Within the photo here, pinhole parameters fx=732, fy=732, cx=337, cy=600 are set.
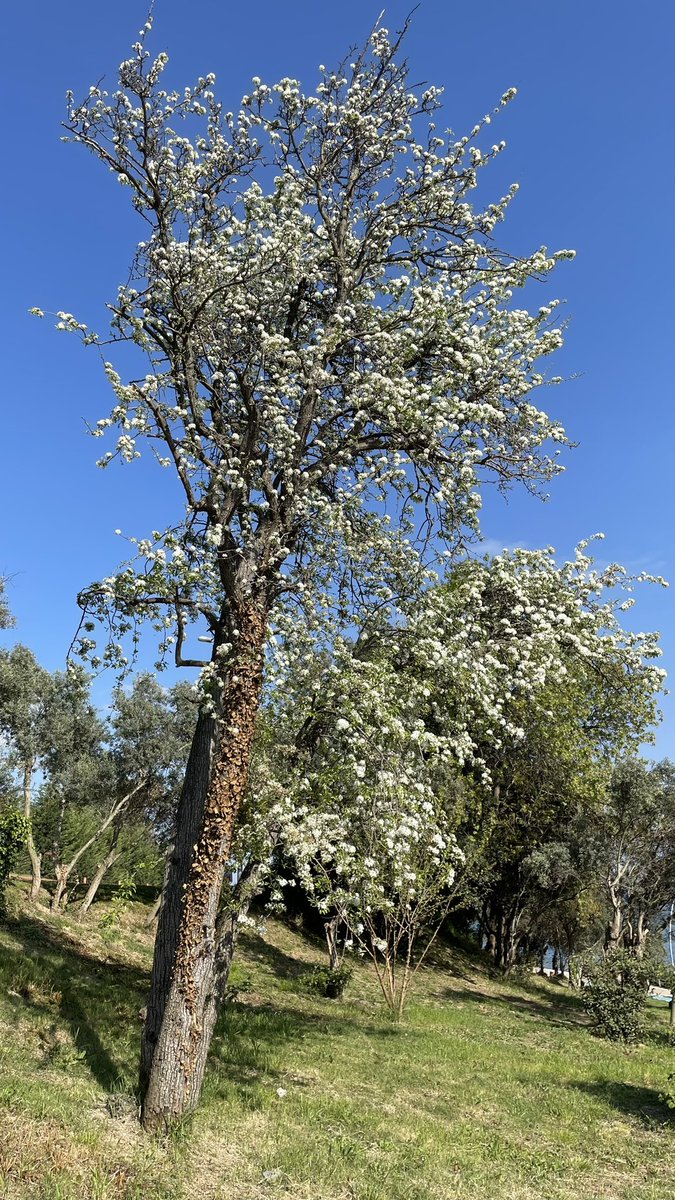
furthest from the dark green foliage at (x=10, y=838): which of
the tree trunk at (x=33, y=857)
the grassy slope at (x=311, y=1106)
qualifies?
the tree trunk at (x=33, y=857)

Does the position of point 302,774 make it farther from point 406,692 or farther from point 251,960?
point 251,960

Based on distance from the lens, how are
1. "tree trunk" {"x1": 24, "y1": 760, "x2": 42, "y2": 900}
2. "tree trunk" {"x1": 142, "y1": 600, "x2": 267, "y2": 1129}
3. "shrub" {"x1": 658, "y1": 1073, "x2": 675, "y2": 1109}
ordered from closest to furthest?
"tree trunk" {"x1": 142, "y1": 600, "x2": 267, "y2": 1129} → "shrub" {"x1": 658, "y1": 1073, "x2": 675, "y2": 1109} → "tree trunk" {"x1": 24, "y1": 760, "x2": 42, "y2": 900}

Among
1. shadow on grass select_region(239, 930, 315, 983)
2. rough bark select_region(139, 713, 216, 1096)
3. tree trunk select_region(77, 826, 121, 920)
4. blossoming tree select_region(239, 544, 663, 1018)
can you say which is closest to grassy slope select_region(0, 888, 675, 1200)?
rough bark select_region(139, 713, 216, 1096)

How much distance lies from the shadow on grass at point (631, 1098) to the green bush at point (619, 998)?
783 centimetres

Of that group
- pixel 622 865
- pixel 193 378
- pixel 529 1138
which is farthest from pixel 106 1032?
pixel 622 865

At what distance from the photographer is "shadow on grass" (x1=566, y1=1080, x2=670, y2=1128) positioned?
1206 centimetres

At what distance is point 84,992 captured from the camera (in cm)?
1400

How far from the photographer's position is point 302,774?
1354 centimetres

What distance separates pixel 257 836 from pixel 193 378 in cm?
744

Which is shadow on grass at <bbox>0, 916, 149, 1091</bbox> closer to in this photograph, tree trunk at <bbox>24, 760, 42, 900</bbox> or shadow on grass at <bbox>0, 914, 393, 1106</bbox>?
shadow on grass at <bbox>0, 914, 393, 1106</bbox>

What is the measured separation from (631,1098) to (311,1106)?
6.85 metres

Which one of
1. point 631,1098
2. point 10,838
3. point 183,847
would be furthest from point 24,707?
point 631,1098

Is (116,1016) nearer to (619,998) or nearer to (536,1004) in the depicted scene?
(619,998)

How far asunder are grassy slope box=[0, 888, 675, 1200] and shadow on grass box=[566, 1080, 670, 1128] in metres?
0.06
